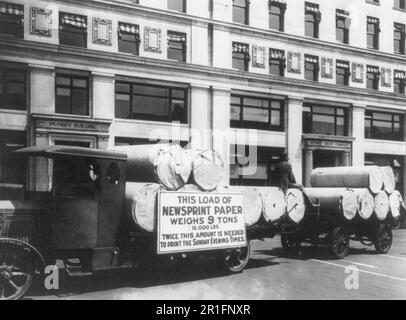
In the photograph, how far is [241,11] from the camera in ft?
83.0

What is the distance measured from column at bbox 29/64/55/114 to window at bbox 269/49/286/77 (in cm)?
1214

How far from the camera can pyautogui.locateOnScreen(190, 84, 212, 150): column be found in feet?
77.2

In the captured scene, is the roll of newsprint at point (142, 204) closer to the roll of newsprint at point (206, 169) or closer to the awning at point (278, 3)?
the roll of newsprint at point (206, 169)

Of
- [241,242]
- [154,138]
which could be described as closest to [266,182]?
[154,138]

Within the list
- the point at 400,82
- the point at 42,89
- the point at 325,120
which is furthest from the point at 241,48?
the point at 400,82

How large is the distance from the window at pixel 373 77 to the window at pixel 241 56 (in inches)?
374

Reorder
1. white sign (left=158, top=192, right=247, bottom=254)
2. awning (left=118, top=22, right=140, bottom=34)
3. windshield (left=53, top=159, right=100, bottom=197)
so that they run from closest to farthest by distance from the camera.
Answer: windshield (left=53, top=159, right=100, bottom=197)
white sign (left=158, top=192, right=247, bottom=254)
awning (left=118, top=22, right=140, bottom=34)

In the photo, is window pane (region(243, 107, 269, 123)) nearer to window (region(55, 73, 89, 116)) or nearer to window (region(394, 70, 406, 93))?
window (region(55, 73, 89, 116))

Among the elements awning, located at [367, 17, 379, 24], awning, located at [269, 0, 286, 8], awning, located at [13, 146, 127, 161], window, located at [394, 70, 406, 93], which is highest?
awning, located at [367, 17, 379, 24]

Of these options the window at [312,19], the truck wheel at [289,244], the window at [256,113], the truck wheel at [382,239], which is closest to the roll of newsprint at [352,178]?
the truck wheel at [382,239]

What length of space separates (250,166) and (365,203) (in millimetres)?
12727

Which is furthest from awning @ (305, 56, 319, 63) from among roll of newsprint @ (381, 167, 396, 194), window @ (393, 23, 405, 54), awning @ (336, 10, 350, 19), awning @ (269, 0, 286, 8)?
roll of newsprint @ (381, 167, 396, 194)

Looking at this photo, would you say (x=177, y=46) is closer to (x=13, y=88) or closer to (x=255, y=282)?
(x=13, y=88)

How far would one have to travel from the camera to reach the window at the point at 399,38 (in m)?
31.3
